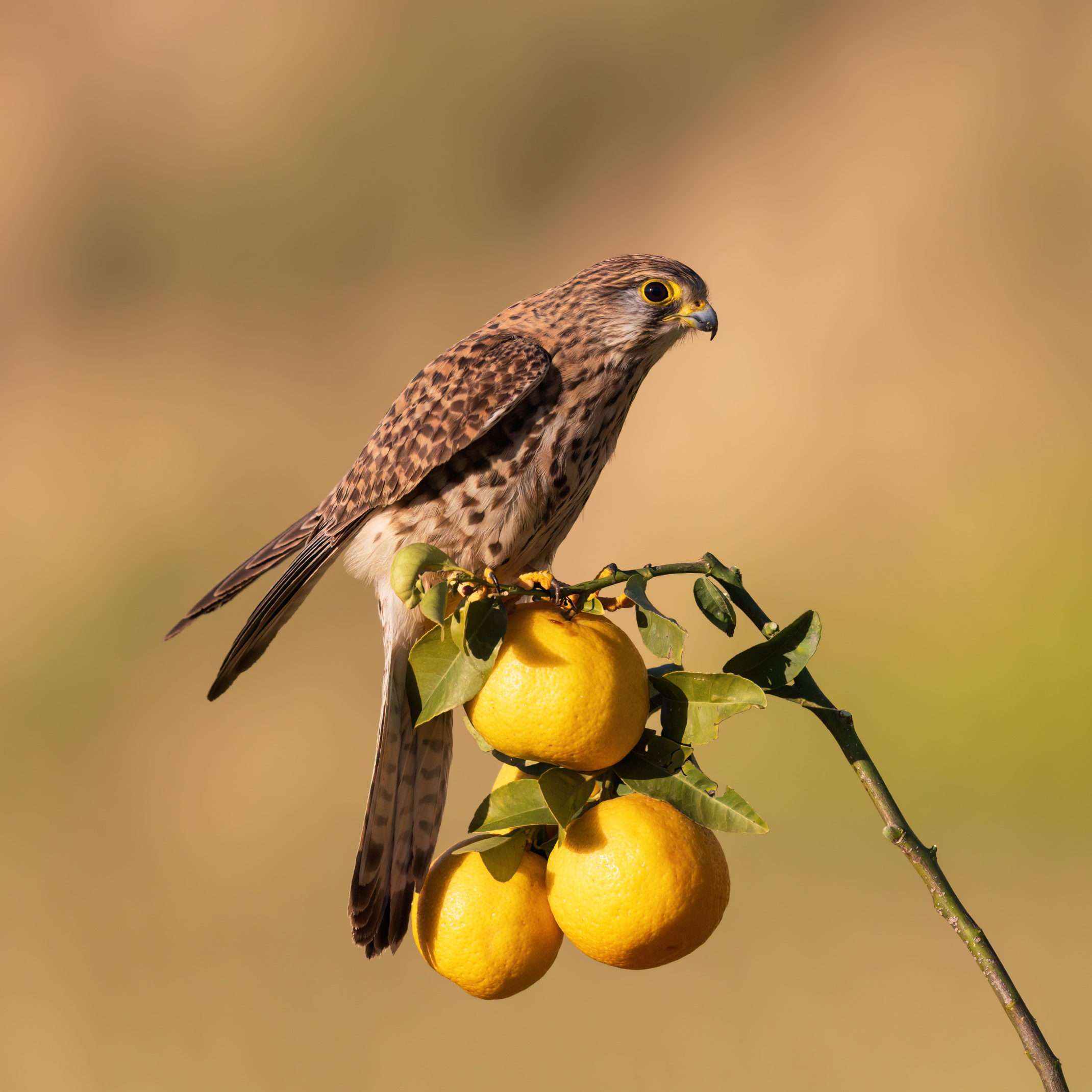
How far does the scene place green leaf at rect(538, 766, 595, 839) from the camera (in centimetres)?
94

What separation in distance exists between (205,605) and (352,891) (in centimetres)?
48

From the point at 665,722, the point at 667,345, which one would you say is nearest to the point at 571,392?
the point at 667,345

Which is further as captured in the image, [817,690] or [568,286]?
[568,286]

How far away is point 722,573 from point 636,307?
2.90 ft

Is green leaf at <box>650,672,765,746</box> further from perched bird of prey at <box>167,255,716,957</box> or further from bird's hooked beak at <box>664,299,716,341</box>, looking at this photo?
bird's hooked beak at <box>664,299,716,341</box>

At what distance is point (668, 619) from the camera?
3.26 ft

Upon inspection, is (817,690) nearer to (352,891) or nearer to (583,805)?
(583,805)

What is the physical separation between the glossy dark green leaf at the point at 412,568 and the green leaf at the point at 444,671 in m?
0.04

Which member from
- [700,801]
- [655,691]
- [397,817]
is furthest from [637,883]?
[397,817]

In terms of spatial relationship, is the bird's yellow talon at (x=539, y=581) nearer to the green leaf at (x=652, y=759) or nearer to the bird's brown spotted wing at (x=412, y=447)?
the green leaf at (x=652, y=759)

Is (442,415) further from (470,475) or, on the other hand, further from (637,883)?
(637,883)

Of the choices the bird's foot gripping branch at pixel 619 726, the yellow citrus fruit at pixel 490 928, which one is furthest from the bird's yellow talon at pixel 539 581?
the yellow citrus fruit at pixel 490 928

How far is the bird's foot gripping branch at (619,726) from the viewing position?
0.91 metres

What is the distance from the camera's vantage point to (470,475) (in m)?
1.58
